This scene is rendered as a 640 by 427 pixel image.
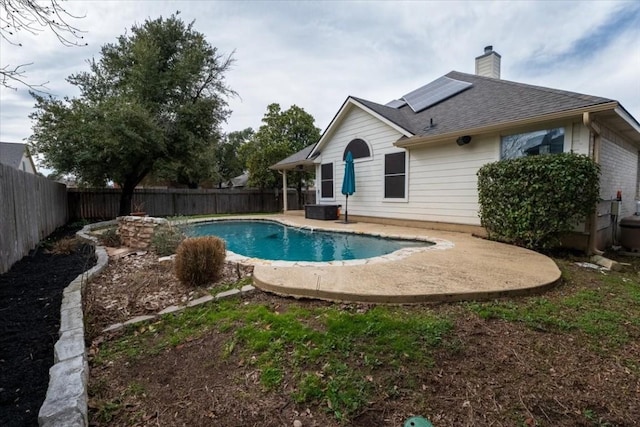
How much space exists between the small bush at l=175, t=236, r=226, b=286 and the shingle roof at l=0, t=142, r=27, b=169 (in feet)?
90.1

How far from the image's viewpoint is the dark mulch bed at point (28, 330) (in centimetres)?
195

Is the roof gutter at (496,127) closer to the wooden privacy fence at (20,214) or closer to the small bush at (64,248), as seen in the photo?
the small bush at (64,248)

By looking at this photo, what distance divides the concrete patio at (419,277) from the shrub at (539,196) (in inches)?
27.0

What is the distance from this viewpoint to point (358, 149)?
12031mm

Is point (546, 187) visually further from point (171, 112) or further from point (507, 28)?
point (171, 112)

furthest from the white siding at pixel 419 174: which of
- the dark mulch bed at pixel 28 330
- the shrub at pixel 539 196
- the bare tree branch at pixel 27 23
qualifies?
the dark mulch bed at pixel 28 330

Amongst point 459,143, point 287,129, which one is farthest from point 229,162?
point 459,143

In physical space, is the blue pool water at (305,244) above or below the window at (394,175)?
below

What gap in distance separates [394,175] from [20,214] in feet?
32.3

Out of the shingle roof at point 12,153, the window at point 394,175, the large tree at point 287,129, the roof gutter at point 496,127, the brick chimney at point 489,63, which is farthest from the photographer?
the large tree at point 287,129

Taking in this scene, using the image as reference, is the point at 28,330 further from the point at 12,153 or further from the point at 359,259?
the point at 12,153

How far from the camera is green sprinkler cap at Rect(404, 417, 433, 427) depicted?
1.81 meters

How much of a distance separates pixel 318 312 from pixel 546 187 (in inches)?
209

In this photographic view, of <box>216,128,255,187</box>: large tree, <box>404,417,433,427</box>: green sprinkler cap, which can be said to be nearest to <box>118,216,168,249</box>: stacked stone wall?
<box>404,417,433,427</box>: green sprinkler cap
